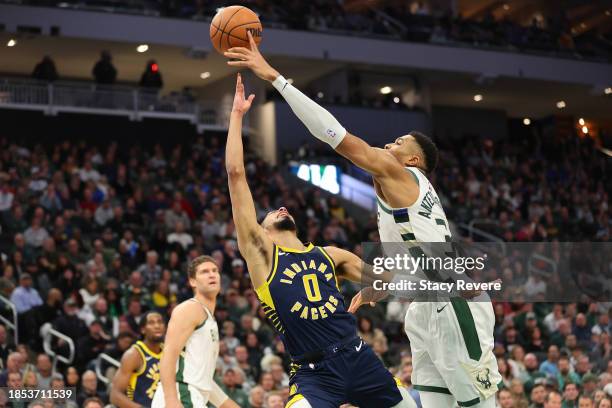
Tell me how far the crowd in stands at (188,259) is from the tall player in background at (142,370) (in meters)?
1.40

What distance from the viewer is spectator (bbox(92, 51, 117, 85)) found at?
2353cm

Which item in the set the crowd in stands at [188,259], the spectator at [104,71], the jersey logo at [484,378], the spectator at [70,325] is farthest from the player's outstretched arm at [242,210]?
the spectator at [104,71]

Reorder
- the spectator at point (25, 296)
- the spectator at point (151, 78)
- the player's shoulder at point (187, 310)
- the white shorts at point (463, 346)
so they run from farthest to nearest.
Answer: the spectator at point (151, 78), the spectator at point (25, 296), the player's shoulder at point (187, 310), the white shorts at point (463, 346)

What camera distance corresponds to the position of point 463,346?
21.4 ft

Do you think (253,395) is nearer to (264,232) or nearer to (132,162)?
(264,232)

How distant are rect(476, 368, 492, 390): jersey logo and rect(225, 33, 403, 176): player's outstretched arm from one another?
56.6 inches

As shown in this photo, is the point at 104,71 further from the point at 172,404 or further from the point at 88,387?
the point at 172,404

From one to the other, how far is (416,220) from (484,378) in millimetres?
1127

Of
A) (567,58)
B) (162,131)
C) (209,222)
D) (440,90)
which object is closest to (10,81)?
(162,131)

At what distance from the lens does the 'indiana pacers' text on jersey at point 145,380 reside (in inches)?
352

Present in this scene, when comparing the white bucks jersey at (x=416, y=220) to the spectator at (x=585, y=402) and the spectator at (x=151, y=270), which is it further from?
the spectator at (x=151, y=270)

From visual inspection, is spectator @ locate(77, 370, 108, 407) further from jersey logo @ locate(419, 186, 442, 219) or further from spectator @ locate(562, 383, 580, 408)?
jersey logo @ locate(419, 186, 442, 219)

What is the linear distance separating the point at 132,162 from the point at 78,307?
680 centimetres

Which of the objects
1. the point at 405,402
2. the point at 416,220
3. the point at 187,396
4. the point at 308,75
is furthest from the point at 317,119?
the point at 308,75
